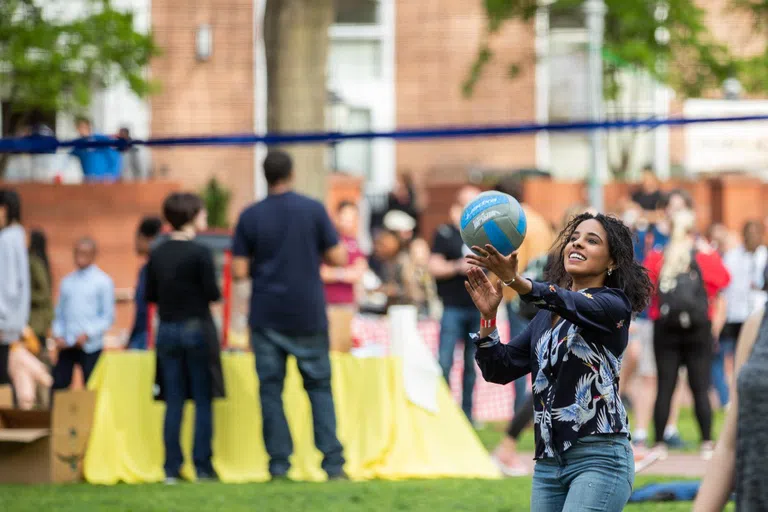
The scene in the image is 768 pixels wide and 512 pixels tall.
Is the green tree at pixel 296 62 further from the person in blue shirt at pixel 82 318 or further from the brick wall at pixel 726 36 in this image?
the brick wall at pixel 726 36

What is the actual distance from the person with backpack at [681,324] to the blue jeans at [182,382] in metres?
3.53

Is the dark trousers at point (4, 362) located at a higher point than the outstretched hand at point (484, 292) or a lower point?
lower

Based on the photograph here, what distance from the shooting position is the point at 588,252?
523 cm

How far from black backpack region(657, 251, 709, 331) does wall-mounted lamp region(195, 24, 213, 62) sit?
16351 mm

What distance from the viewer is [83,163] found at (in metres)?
20.5

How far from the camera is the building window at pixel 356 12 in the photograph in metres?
27.5

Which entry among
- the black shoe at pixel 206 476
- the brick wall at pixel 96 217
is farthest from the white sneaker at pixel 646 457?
the brick wall at pixel 96 217

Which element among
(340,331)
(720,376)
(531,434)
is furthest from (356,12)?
(340,331)

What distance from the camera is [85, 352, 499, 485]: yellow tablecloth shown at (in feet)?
33.4

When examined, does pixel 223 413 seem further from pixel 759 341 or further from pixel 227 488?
pixel 759 341

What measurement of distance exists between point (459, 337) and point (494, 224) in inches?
327

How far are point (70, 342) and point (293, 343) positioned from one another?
8.83ft

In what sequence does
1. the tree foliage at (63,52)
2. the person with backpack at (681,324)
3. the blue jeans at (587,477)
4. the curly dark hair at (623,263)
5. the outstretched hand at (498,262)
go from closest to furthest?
the outstretched hand at (498,262) < the blue jeans at (587,477) < the curly dark hair at (623,263) < the person with backpack at (681,324) < the tree foliage at (63,52)

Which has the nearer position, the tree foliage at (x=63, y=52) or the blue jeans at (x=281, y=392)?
the blue jeans at (x=281, y=392)
